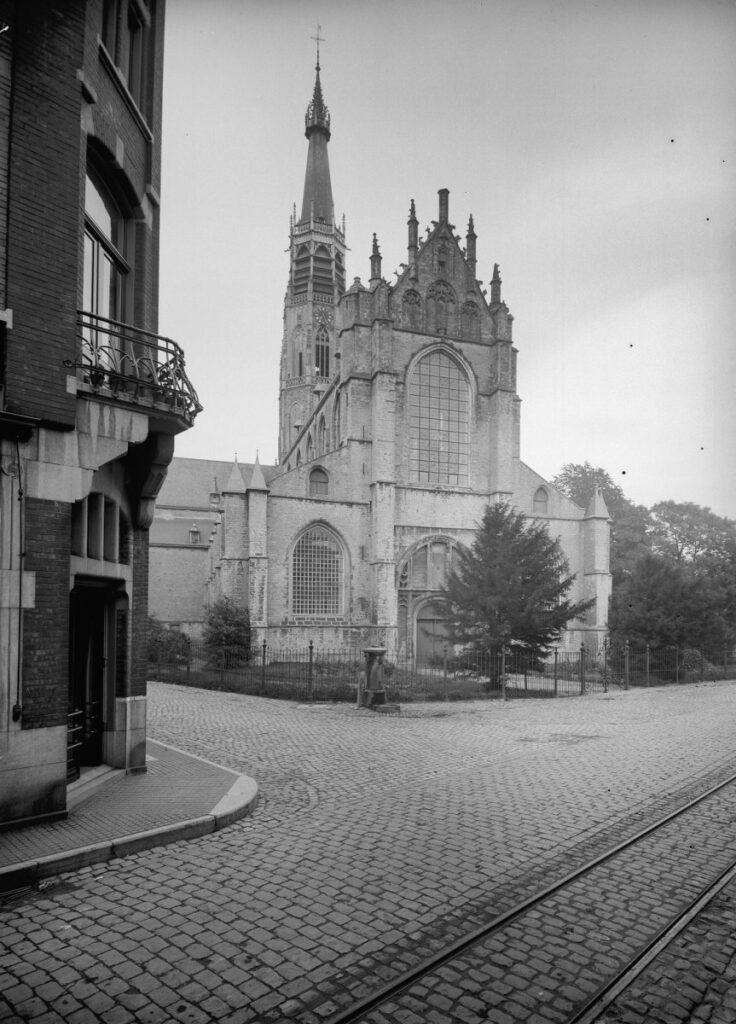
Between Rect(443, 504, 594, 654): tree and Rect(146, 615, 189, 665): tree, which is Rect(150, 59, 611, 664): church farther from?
→ Rect(443, 504, 594, 654): tree

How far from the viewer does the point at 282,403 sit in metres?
61.4

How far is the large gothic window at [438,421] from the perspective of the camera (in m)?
34.3

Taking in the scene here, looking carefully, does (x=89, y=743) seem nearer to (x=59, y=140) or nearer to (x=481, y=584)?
(x=59, y=140)

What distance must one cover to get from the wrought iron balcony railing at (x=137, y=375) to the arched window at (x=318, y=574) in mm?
23772

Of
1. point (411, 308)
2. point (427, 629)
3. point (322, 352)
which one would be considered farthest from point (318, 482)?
point (322, 352)

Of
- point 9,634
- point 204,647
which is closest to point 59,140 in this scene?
point 9,634

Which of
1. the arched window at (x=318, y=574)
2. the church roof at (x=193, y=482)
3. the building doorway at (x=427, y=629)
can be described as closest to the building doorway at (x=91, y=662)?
the arched window at (x=318, y=574)

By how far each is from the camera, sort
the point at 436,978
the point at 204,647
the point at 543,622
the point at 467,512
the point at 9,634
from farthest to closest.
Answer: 1. the point at 467,512
2. the point at 204,647
3. the point at 543,622
4. the point at 9,634
5. the point at 436,978

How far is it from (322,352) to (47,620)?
5566cm

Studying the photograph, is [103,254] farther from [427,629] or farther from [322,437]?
[322,437]

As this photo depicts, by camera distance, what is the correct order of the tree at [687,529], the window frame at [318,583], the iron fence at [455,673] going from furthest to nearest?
1. the tree at [687,529]
2. the window frame at [318,583]
3. the iron fence at [455,673]

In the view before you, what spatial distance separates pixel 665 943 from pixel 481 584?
55.3ft

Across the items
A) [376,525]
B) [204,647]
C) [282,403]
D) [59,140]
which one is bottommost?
[204,647]

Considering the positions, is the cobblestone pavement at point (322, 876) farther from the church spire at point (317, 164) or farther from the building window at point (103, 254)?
the church spire at point (317, 164)
